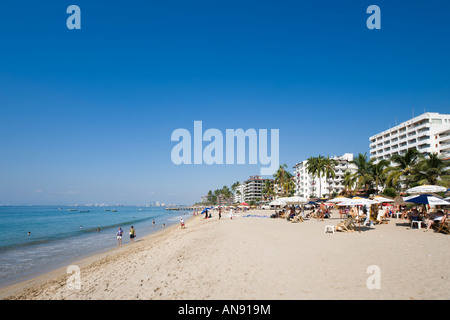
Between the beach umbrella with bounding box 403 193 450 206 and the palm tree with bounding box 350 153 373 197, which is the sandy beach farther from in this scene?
the palm tree with bounding box 350 153 373 197

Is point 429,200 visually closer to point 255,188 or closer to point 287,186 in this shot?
point 287,186

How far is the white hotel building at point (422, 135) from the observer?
67.9 meters

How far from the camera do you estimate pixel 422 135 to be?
2869 inches

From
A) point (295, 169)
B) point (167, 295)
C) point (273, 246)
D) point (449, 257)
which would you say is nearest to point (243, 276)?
point (167, 295)

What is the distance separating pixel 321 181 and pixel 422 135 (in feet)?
119

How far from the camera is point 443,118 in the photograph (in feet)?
239

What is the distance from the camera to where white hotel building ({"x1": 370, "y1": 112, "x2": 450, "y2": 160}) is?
223ft

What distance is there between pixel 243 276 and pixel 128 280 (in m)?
3.88

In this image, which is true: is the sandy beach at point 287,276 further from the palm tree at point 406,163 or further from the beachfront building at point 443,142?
the beachfront building at point 443,142

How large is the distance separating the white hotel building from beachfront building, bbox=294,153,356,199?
15657 mm

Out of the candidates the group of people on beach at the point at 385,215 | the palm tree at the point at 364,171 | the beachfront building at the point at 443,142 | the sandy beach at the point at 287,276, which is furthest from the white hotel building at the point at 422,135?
the sandy beach at the point at 287,276

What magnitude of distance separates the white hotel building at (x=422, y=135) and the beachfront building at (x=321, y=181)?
15.7 m

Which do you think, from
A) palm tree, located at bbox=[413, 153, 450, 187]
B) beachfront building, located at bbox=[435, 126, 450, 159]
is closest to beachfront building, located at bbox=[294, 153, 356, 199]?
beachfront building, located at bbox=[435, 126, 450, 159]

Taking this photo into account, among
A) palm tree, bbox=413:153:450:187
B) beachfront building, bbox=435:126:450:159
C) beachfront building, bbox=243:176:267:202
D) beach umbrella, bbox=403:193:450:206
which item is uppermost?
beachfront building, bbox=435:126:450:159
